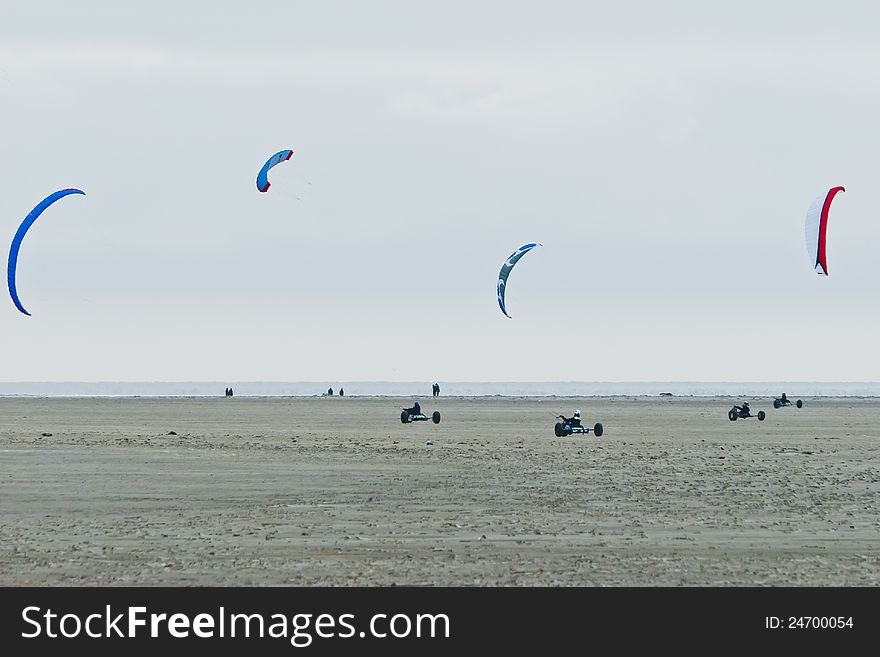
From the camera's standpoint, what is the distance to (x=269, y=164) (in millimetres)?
48719

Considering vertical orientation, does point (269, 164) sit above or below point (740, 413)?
above

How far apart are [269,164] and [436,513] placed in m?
29.7

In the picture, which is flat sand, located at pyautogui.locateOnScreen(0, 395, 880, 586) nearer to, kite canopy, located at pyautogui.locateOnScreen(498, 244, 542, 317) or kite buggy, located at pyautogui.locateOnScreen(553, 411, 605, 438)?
kite buggy, located at pyautogui.locateOnScreen(553, 411, 605, 438)

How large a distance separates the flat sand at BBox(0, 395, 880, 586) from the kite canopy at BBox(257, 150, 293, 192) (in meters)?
11.1

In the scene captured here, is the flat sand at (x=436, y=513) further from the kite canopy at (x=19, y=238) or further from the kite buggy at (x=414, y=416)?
the kite buggy at (x=414, y=416)

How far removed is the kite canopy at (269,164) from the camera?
47750 millimetres

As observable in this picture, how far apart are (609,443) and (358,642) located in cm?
3145

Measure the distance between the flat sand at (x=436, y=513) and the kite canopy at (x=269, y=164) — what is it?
11.1 meters

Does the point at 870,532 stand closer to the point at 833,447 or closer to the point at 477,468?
the point at 477,468

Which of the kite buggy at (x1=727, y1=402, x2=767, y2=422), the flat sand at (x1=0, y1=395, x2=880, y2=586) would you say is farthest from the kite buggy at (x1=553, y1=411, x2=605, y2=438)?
the kite buggy at (x1=727, y1=402, x2=767, y2=422)

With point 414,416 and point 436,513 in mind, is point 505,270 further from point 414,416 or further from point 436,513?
point 436,513

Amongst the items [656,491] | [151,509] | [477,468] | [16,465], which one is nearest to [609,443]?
[477,468]

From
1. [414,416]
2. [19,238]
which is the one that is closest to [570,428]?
[414,416]

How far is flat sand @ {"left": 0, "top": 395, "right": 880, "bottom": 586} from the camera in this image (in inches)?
620
